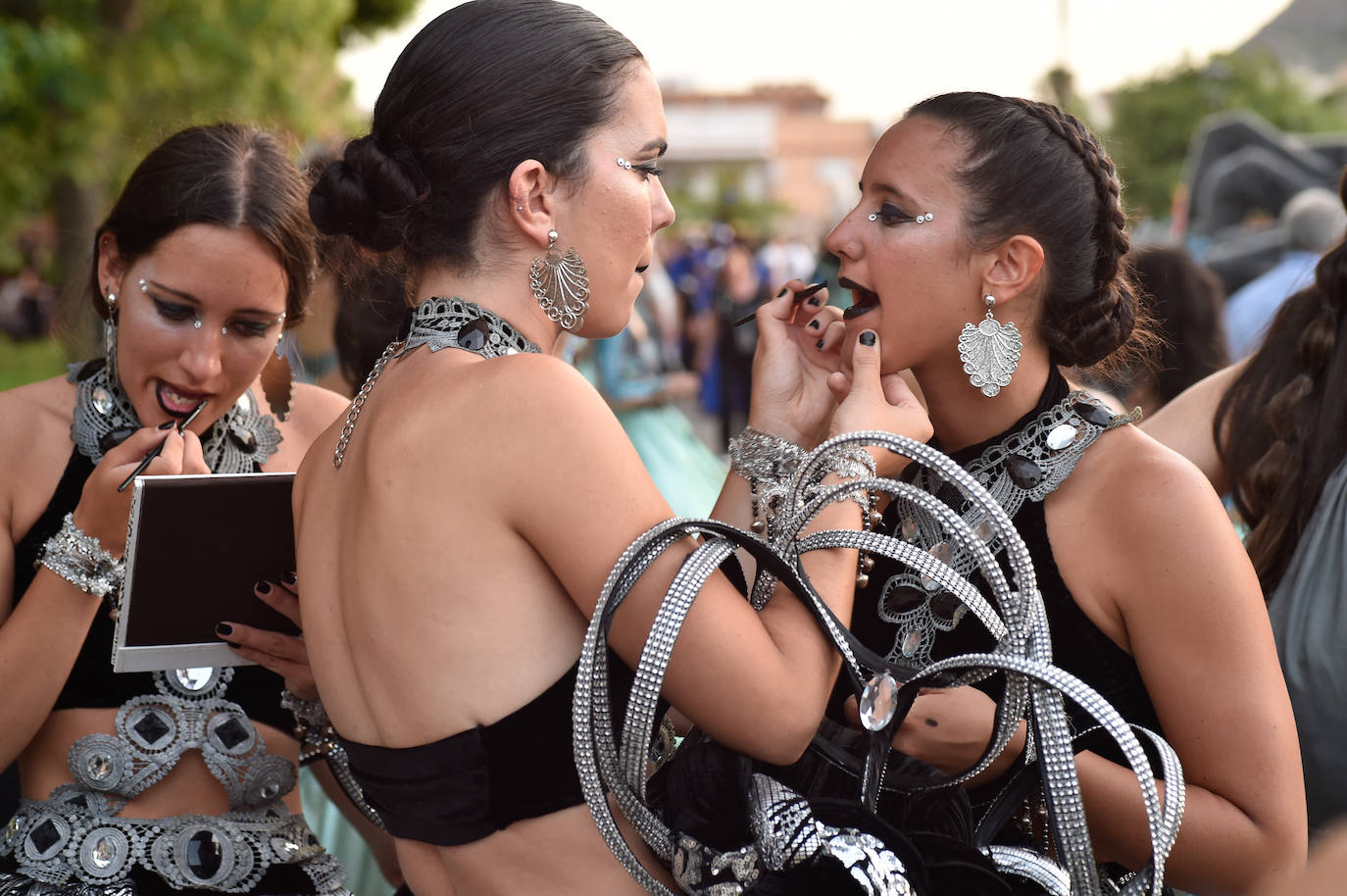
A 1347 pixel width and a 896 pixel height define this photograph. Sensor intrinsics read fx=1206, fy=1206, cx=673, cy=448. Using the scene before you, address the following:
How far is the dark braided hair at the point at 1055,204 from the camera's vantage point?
6.86ft

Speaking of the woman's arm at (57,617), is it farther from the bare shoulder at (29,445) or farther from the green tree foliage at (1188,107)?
the green tree foliage at (1188,107)

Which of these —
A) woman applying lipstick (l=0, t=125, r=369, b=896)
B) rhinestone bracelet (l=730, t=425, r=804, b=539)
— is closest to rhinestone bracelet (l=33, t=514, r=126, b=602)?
woman applying lipstick (l=0, t=125, r=369, b=896)

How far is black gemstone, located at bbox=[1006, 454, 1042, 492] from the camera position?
2.02 meters

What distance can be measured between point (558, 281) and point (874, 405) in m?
0.53

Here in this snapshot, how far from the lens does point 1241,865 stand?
1.83 meters

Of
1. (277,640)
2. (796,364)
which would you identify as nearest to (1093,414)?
(796,364)

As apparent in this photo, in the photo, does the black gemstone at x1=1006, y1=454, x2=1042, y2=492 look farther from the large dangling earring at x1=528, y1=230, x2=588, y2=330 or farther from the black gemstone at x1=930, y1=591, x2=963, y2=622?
the large dangling earring at x1=528, y1=230, x2=588, y2=330

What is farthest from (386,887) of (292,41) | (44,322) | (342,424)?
(44,322)

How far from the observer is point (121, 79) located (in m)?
12.4

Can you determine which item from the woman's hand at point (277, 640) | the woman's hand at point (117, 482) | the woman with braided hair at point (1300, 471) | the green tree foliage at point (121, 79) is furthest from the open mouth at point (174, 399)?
the green tree foliage at point (121, 79)

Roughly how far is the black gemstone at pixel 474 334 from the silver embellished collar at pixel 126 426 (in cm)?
97

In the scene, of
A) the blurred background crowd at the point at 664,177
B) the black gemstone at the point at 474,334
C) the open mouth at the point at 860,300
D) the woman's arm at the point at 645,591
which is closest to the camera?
the woman's arm at the point at 645,591

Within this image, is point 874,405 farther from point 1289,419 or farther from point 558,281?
point 1289,419

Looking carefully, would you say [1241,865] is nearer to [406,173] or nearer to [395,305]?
[406,173]
